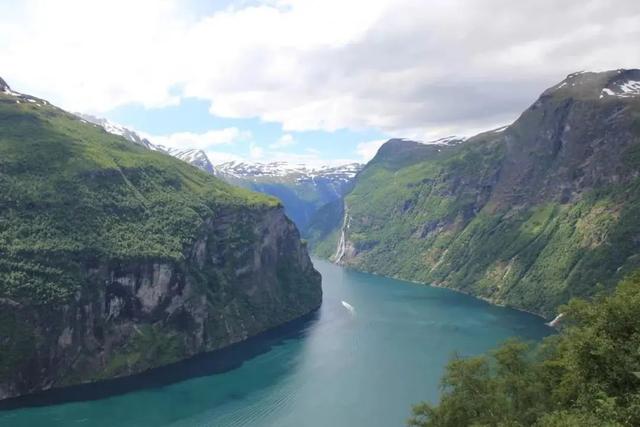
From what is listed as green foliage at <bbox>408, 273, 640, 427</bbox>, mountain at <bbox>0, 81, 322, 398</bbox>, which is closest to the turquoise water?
mountain at <bbox>0, 81, 322, 398</bbox>

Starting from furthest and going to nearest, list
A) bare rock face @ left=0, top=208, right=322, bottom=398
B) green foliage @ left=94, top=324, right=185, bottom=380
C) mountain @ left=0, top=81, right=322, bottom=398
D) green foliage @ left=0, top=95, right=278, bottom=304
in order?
1. green foliage @ left=94, top=324, right=185, bottom=380
2. green foliage @ left=0, top=95, right=278, bottom=304
3. mountain @ left=0, top=81, right=322, bottom=398
4. bare rock face @ left=0, top=208, right=322, bottom=398

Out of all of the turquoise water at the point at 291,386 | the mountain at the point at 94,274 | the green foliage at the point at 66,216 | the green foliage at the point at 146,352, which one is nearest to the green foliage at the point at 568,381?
the turquoise water at the point at 291,386

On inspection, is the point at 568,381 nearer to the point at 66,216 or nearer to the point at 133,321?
the point at 133,321

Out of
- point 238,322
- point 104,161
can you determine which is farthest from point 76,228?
point 238,322

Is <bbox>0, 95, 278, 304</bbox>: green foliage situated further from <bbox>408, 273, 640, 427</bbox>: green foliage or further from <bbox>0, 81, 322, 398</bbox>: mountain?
<bbox>408, 273, 640, 427</bbox>: green foliage

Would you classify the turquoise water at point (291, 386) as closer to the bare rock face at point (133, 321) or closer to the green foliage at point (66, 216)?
the bare rock face at point (133, 321)

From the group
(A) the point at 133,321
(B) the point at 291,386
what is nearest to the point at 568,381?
(B) the point at 291,386

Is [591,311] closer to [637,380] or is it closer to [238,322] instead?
[637,380]
